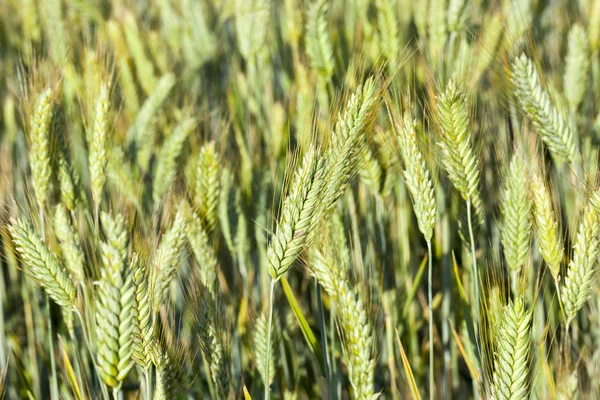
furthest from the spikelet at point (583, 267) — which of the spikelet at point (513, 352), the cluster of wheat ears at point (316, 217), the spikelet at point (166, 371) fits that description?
the spikelet at point (166, 371)

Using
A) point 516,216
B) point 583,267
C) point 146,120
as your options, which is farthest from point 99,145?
point 583,267

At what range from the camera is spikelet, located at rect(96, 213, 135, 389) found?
755mm

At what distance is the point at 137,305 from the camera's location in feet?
2.81

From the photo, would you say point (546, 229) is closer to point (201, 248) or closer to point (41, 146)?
point (201, 248)

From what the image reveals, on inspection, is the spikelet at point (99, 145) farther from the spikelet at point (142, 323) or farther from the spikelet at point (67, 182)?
the spikelet at point (142, 323)

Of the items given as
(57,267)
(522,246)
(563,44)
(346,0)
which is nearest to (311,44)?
(346,0)

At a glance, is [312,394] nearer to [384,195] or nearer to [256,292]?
[256,292]

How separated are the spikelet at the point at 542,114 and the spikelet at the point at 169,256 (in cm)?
73

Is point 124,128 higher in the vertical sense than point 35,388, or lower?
higher

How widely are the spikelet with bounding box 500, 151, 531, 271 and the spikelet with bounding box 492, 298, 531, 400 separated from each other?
19cm

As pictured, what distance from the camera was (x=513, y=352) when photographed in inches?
34.7

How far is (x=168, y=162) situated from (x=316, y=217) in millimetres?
593

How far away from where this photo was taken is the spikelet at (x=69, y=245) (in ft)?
3.54

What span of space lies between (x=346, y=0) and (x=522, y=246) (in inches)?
45.6
